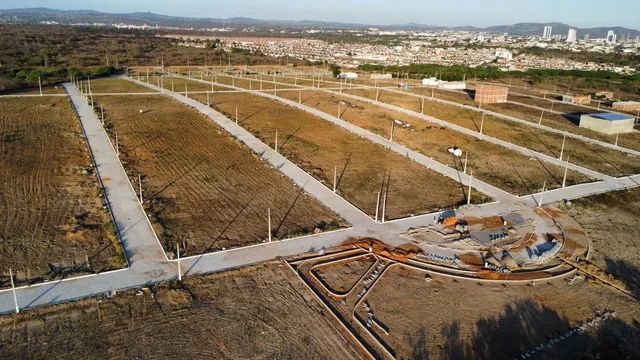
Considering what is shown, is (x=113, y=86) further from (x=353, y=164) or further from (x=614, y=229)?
(x=614, y=229)

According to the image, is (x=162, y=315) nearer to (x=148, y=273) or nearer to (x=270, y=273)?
(x=148, y=273)

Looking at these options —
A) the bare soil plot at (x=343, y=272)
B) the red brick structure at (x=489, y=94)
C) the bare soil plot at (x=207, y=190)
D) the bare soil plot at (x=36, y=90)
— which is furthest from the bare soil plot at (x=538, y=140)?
the bare soil plot at (x=36, y=90)

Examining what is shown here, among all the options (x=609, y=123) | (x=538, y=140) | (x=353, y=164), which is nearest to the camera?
(x=353, y=164)

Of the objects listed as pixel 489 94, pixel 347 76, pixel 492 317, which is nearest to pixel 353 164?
pixel 492 317

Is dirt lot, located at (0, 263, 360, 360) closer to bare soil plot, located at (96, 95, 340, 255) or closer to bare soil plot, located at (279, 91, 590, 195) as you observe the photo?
bare soil plot, located at (96, 95, 340, 255)

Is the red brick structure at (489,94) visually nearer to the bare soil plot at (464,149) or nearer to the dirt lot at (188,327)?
the bare soil plot at (464,149)

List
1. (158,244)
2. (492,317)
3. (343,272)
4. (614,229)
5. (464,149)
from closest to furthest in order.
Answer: (492,317), (343,272), (158,244), (614,229), (464,149)

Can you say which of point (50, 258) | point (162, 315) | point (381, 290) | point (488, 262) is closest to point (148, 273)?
point (162, 315)
